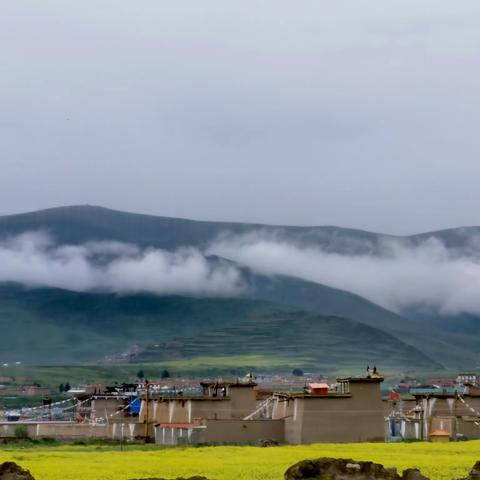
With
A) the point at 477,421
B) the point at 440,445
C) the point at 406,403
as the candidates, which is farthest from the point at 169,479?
the point at 406,403

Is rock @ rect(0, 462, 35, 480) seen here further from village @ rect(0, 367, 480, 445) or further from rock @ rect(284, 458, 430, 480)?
village @ rect(0, 367, 480, 445)

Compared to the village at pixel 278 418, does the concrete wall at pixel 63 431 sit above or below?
below

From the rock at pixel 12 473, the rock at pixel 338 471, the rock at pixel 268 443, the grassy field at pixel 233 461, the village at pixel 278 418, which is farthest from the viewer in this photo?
the village at pixel 278 418

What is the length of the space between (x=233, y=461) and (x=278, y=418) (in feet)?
139

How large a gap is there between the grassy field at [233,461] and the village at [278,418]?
15.9m

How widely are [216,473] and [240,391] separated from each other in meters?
57.6

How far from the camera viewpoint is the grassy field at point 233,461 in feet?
206

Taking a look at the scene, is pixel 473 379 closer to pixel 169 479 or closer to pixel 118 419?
pixel 118 419

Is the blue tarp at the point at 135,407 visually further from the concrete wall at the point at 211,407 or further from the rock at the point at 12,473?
the rock at the point at 12,473

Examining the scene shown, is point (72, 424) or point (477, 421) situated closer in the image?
point (477, 421)

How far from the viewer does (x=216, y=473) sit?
6362 centimetres

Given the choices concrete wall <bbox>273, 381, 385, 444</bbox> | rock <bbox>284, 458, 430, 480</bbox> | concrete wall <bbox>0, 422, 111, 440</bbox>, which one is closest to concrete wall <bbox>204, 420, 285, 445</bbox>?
concrete wall <bbox>273, 381, 385, 444</bbox>

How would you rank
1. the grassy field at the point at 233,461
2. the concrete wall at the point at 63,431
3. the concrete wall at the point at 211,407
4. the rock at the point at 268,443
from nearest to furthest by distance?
the grassy field at the point at 233,461
the rock at the point at 268,443
the concrete wall at the point at 211,407
the concrete wall at the point at 63,431

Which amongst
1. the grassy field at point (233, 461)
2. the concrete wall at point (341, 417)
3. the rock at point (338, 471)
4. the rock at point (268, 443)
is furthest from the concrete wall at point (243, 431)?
the rock at point (338, 471)
